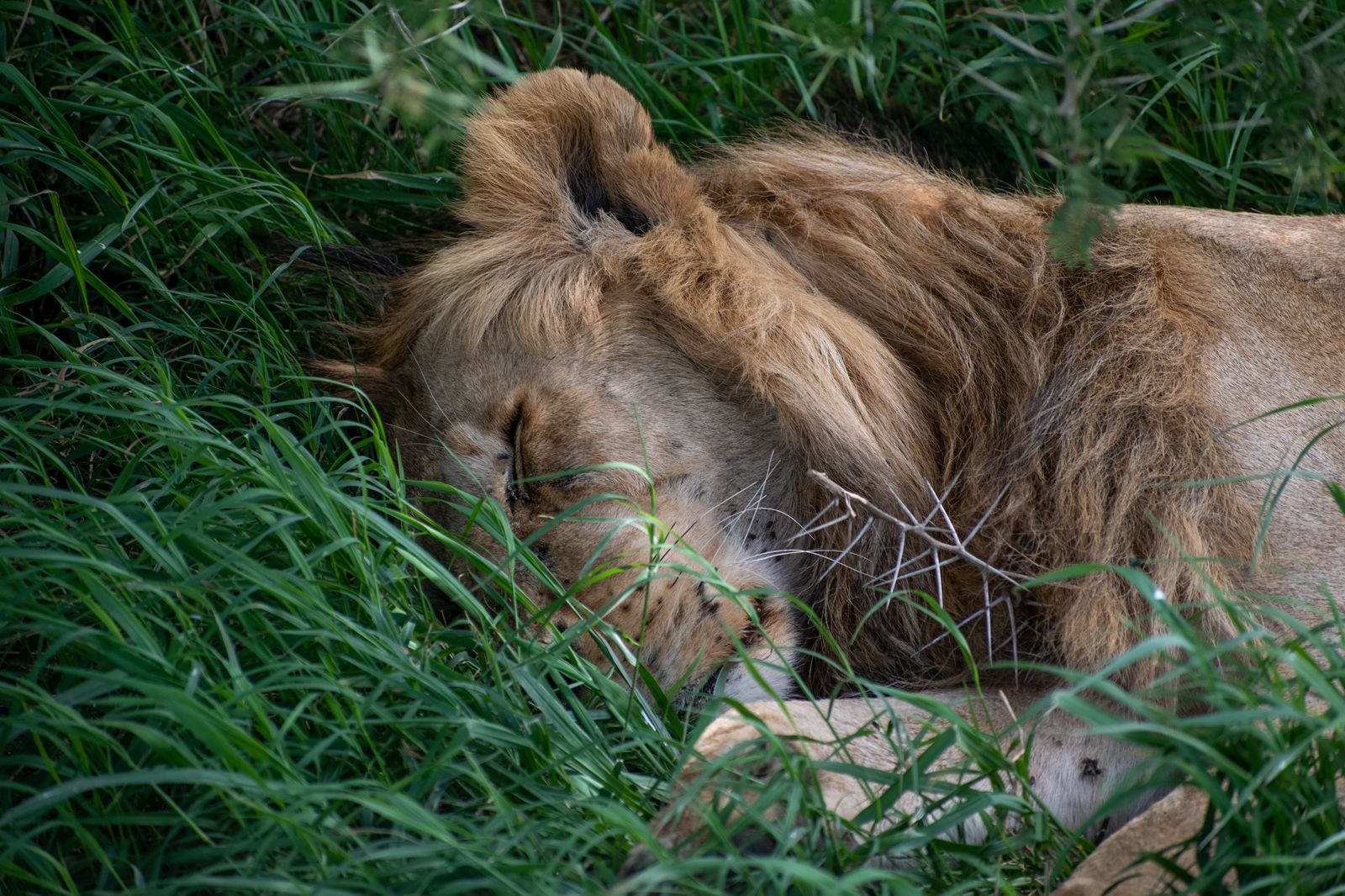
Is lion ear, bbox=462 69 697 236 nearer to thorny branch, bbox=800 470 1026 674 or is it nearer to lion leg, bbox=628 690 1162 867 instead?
thorny branch, bbox=800 470 1026 674

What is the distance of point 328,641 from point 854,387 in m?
1.18

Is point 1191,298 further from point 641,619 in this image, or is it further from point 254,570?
point 254,570

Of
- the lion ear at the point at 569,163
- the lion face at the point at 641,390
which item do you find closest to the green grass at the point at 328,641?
the lion face at the point at 641,390

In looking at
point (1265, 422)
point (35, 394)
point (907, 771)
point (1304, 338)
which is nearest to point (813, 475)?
point (907, 771)

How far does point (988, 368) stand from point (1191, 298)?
0.42 meters

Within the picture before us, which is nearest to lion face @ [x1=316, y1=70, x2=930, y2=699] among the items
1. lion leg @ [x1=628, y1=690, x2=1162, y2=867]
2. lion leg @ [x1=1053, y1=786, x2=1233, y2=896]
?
lion leg @ [x1=628, y1=690, x2=1162, y2=867]

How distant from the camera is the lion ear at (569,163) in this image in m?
2.68

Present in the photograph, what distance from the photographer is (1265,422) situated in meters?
2.29

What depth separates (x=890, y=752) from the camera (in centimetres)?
219

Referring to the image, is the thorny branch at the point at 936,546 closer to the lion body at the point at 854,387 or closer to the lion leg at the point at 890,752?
the lion body at the point at 854,387

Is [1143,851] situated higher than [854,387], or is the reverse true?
[854,387]

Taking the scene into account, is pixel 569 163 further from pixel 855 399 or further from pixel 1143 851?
pixel 1143 851

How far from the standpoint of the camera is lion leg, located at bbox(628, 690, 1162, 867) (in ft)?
6.21

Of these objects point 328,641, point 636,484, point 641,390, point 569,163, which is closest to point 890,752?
point 636,484
